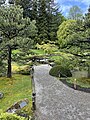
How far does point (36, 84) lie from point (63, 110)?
7.75 m

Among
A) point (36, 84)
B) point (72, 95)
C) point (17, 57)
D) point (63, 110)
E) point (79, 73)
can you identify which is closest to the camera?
point (63, 110)

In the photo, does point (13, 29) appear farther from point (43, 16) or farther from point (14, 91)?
point (43, 16)

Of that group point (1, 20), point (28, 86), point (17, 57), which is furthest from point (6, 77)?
point (1, 20)

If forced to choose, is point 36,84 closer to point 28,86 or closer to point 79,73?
point 28,86

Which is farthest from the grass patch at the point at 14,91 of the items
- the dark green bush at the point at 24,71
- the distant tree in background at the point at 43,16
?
the distant tree in background at the point at 43,16

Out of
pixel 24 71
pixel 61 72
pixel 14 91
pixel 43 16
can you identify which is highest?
pixel 43 16

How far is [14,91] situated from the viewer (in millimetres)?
20719

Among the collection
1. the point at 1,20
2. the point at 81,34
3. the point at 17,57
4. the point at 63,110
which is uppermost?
the point at 1,20

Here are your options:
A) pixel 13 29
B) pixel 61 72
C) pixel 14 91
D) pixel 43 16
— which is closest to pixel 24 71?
pixel 61 72

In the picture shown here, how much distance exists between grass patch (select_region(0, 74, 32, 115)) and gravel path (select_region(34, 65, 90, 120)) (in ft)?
2.68

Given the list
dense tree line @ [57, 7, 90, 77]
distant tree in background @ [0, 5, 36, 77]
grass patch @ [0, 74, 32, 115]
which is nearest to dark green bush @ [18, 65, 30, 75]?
grass patch @ [0, 74, 32, 115]

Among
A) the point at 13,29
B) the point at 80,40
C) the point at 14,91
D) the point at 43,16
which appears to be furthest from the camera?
the point at 43,16

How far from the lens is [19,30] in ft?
Result: 80.9

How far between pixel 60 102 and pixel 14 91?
5.57 m
